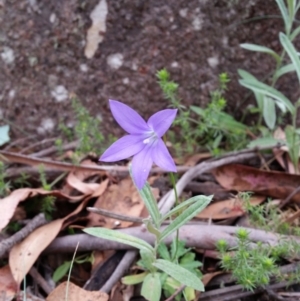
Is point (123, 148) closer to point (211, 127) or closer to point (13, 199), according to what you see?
point (13, 199)

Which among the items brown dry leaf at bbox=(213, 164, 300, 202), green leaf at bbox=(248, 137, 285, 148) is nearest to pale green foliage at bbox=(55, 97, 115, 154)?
brown dry leaf at bbox=(213, 164, 300, 202)

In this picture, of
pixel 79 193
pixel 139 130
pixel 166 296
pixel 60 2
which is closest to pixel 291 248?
pixel 166 296

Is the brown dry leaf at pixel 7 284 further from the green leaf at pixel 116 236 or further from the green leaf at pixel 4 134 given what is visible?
the green leaf at pixel 4 134

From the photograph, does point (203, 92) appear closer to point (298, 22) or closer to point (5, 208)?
point (298, 22)

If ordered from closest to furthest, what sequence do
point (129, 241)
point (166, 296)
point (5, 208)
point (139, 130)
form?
point (139, 130)
point (129, 241)
point (166, 296)
point (5, 208)

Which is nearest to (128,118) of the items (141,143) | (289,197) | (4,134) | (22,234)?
(141,143)

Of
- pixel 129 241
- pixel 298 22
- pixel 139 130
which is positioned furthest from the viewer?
pixel 298 22

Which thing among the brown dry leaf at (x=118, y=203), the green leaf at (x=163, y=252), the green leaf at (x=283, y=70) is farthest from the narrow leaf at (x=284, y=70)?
the green leaf at (x=163, y=252)

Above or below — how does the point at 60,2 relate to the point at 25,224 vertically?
above
